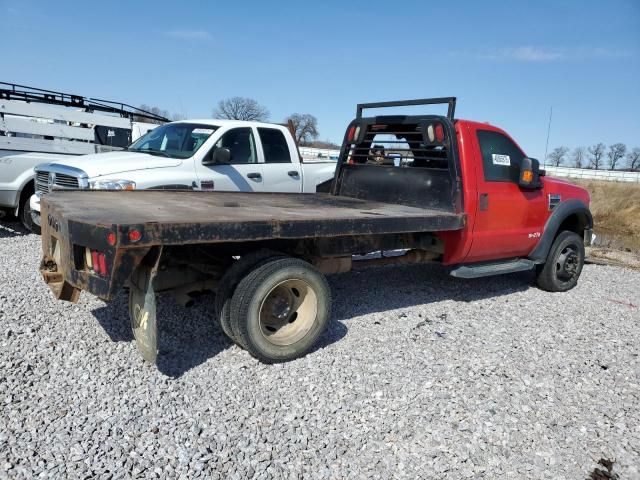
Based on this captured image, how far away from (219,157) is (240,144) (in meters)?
0.72

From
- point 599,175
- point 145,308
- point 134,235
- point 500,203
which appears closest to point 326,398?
point 145,308

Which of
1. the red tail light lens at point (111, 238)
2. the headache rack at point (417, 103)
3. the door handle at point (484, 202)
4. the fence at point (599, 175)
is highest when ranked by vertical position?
the headache rack at point (417, 103)

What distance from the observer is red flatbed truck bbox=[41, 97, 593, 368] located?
320 centimetres

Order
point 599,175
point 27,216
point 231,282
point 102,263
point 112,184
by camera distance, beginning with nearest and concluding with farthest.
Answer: point 102,263
point 231,282
point 112,184
point 27,216
point 599,175

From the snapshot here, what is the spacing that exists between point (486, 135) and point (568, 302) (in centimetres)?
245

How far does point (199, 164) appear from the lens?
6918mm

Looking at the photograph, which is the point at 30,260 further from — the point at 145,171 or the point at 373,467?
the point at 373,467

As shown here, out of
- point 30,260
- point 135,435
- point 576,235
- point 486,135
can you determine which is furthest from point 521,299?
point 30,260

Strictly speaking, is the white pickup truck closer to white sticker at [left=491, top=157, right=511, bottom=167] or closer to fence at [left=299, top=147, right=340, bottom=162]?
white sticker at [left=491, top=157, right=511, bottom=167]

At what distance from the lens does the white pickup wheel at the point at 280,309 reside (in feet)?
12.0

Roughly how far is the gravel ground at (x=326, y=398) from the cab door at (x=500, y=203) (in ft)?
2.80

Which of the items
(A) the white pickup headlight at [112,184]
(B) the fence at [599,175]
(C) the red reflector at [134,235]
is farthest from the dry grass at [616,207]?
(C) the red reflector at [134,235]

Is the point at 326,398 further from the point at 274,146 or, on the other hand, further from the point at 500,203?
the point at 274,146

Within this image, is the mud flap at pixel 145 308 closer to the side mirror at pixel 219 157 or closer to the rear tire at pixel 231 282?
the rear tire at pixel 231 282
